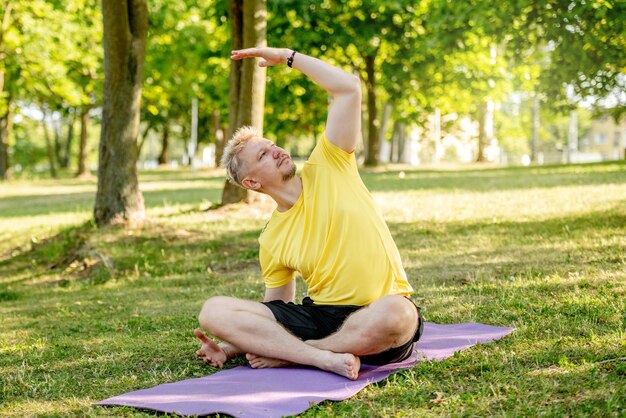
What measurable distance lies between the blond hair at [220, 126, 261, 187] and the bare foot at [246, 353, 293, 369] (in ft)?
3.44

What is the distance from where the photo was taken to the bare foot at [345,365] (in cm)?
434

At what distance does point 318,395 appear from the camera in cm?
407

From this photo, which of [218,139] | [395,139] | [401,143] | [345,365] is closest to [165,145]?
[395,139]

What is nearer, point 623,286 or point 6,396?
point 6,396

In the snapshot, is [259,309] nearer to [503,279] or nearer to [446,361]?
[446,361]

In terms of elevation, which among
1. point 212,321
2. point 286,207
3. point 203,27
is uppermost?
point 203,27

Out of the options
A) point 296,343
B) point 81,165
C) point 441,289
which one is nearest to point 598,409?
point 296,343

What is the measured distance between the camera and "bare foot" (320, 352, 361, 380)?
4.34 m

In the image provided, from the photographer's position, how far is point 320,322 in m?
4.64

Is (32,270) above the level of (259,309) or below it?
below

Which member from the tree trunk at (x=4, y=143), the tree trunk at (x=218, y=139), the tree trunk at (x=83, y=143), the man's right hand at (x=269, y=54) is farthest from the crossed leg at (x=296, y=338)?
the tree trunk at (x=4, y=143)

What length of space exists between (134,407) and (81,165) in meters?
33.7

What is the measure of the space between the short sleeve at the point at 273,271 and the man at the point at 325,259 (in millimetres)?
14

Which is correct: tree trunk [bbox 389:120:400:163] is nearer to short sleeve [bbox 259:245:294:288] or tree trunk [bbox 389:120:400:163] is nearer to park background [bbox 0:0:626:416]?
park background [bbox 0:0:626:416]
